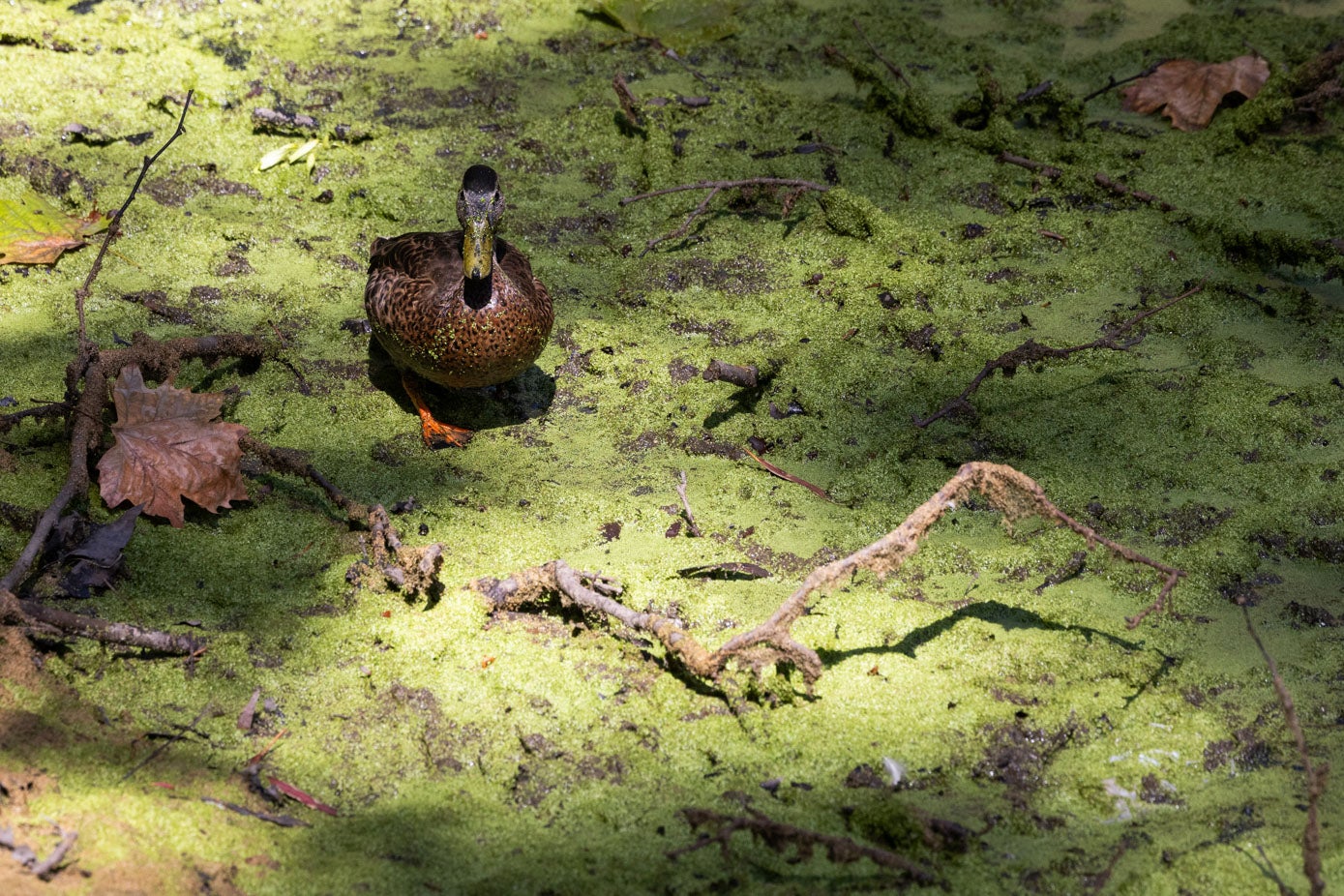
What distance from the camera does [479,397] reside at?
12.8 ft

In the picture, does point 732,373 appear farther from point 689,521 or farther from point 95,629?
point 95,629

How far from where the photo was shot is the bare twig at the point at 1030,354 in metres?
3.60

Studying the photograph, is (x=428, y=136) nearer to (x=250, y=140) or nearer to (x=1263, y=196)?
(x=250, y=140)

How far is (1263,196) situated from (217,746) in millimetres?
4458

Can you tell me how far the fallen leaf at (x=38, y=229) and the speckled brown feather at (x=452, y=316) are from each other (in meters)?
1.22

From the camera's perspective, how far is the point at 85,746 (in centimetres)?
221

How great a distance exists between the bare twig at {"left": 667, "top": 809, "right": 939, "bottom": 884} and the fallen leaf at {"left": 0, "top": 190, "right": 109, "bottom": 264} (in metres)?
3.25

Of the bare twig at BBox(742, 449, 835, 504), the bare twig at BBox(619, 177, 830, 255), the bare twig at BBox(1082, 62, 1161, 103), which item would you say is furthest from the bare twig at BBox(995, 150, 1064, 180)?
the bare twig at BBox(742, 449, 835, 504)

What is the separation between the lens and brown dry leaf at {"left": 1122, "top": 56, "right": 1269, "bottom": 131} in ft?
16.6

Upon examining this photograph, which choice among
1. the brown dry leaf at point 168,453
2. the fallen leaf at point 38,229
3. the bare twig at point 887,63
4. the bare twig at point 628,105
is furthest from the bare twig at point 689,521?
the bare twig at point 887,63

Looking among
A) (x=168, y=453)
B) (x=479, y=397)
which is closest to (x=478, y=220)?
(x=479, y=397)

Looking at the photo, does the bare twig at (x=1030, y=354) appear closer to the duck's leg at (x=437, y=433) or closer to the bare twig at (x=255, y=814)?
the duck's leg at (x=437, y=433)

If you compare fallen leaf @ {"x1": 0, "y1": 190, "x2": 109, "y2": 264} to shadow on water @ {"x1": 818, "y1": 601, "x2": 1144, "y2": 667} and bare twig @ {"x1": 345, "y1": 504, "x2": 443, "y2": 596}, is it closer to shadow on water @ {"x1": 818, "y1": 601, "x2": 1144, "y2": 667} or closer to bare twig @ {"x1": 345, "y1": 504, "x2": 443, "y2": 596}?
bare twig @ {"x1": 345, "y1": 504, "x2": 443, "y2": 596}

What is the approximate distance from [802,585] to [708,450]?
1.00 m
